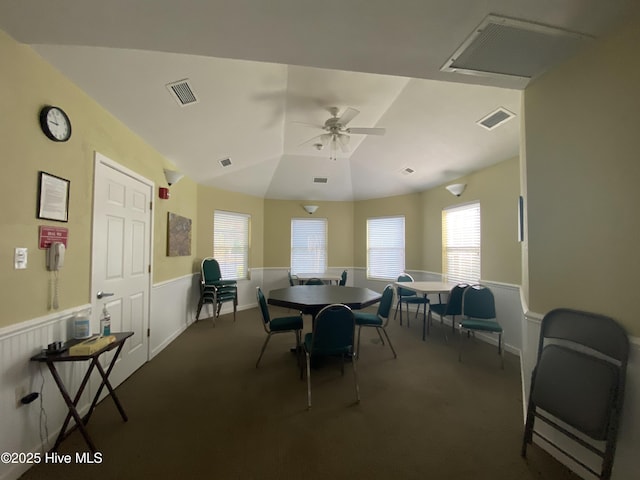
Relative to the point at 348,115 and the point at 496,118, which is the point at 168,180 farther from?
the point at 496,118

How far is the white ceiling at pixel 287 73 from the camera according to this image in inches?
54.7

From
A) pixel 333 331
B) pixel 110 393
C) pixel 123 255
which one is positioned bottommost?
pixel 110 393

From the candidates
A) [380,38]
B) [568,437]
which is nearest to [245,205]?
[380,38]

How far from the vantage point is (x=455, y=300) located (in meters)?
3.85

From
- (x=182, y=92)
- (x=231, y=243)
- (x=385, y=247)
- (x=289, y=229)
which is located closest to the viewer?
(x=182, y=92)

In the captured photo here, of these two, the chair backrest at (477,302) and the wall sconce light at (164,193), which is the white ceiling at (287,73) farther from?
the chair backrest at (477,302)

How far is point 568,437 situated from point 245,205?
5746 millimetres

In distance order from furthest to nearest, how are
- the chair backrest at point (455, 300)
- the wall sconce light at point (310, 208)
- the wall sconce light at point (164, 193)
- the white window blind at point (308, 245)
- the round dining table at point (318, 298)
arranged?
1. the white window blind at point (308, 245)
2. the wall sconce light at point (310, 208)
3. the chair backrest at point (455, 300)
4. the wall sconce light at point (164, 193)
5. the round dining table at point (318, 298)

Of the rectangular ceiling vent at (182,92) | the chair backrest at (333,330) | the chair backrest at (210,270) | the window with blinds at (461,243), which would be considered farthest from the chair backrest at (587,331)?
the chair backrest at (210,270)

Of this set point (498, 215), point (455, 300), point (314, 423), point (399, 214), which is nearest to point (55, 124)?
point (314, 423)

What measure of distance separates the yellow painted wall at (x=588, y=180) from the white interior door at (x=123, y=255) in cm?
343

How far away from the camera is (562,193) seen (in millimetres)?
1740

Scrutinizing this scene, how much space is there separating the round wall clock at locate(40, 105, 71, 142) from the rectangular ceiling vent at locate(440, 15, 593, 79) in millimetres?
2616

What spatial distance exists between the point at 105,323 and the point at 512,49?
3504 mm
